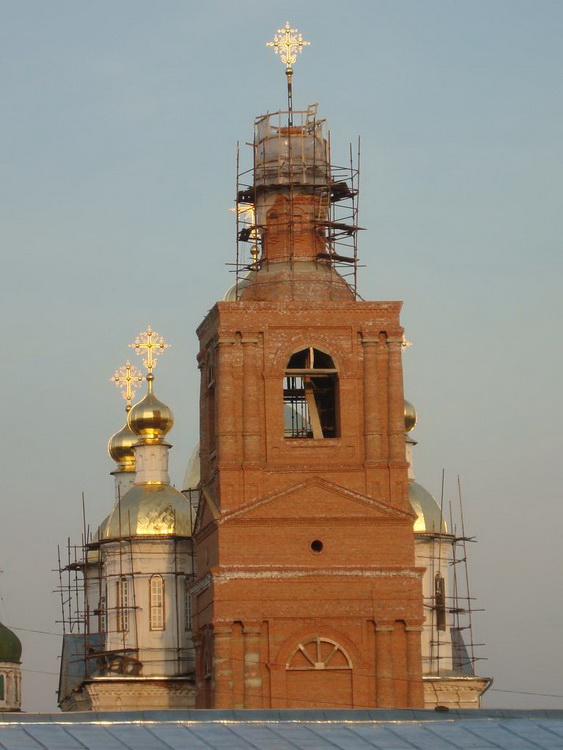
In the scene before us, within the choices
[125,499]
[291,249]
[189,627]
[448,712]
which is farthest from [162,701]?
[448,712]

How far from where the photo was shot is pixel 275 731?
4466 cm

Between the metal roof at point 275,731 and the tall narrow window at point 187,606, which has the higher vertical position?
the tall narrow window at point 187,606

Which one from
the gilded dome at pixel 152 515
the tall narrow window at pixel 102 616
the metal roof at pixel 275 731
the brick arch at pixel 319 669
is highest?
the gilded dome at pixel 152 515

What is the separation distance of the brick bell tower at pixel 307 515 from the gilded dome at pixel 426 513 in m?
9.42

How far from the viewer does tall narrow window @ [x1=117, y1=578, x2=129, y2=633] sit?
71562 mm

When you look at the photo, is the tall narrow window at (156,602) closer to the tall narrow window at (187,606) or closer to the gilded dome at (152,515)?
the tall narrow window at (187,606)

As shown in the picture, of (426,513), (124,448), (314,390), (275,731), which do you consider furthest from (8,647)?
(275,731)

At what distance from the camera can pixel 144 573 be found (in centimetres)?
7206

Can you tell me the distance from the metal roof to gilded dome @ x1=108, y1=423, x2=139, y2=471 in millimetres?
33111

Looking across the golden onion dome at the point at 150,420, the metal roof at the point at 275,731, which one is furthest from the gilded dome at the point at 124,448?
the metal roof at the point at 275,731

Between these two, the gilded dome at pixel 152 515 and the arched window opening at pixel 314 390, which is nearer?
the arched window opening at pixel 314 390

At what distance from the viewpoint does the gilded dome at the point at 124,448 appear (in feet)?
261

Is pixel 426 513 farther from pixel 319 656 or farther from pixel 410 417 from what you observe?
pixel 319 656

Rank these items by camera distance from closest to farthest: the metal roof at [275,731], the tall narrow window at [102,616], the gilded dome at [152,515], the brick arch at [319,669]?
the metal roof at [275,731], the brick arch at [319,669], the gilded dome at [152,515], the tall narrow window at [102,616]
